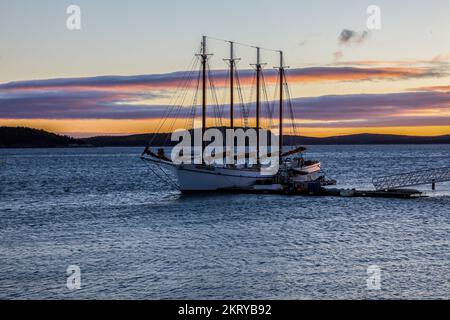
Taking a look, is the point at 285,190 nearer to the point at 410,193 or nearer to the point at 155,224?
the point at 410,193

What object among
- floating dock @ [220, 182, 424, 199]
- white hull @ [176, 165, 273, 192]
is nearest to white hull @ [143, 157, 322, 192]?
white hull @ [176, 165, 273, 192]

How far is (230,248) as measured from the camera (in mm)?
36469

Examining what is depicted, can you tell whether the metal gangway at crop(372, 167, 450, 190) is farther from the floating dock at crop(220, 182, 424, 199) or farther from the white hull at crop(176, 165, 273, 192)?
the white hull at crop(176, 165, 273, 192)

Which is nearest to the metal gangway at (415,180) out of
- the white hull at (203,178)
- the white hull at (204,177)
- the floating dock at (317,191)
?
the floating dock at (317,191)

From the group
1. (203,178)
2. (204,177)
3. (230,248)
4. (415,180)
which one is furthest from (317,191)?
(230,248)

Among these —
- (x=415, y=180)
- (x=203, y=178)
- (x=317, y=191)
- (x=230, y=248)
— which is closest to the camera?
(x=230, y=248)

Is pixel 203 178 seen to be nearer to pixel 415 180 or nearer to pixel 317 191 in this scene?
pixel 317 191

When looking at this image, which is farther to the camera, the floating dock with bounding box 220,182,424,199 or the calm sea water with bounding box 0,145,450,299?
the floating dock with bounding box 220,182,424,199

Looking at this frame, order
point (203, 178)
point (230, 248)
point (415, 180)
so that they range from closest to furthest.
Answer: point (230, 248) < point (415, 180) < point (203, 178)

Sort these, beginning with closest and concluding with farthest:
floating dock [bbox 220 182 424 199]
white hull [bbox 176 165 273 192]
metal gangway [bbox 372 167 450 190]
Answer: floating dock [bbox 220 182 424 199]
metal gangway [bbox 372 167 450 190]
white hull [bbox 176 165 273 192]

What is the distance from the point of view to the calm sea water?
2650 cm

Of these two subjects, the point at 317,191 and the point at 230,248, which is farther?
the point at 317,191

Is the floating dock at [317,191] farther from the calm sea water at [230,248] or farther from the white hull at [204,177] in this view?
the calm sea water at [230,248]
